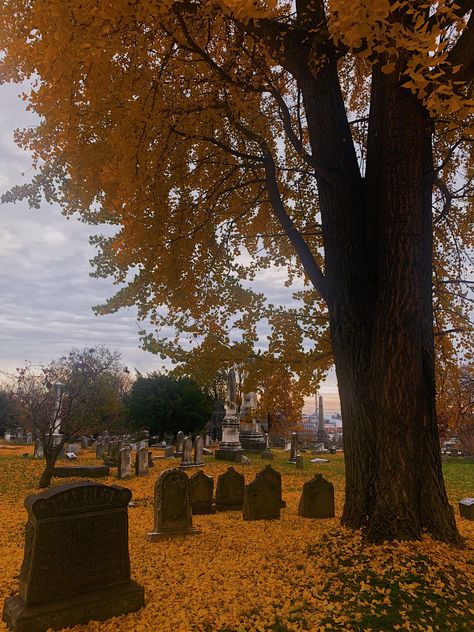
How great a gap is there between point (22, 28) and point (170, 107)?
2.51 metres

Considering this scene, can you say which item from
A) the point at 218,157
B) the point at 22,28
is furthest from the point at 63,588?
the point at 218,157

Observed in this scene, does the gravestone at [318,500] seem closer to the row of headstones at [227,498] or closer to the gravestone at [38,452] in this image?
the row of headstones at [227,498]

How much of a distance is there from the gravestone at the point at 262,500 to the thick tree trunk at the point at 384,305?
271 cm

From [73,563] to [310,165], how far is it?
6230 mm

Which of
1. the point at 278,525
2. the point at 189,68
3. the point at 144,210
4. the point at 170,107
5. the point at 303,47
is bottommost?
the point at 278,525

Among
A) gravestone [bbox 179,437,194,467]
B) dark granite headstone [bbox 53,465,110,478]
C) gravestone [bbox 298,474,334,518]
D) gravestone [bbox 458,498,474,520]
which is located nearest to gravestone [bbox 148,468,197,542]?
gravestone [bbox 298,474,334,518]

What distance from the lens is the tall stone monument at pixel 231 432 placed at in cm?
2159

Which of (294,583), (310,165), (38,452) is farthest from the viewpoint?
(38,452)

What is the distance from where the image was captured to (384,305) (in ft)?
18.8

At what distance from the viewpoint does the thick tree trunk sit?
5277 millimetres

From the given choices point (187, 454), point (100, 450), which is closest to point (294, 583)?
point (187, 454)

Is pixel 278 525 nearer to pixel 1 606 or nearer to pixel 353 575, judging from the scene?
pixel 353 575

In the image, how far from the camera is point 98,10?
15.1 feet

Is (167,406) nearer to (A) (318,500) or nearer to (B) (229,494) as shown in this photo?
(B) (229,494)
